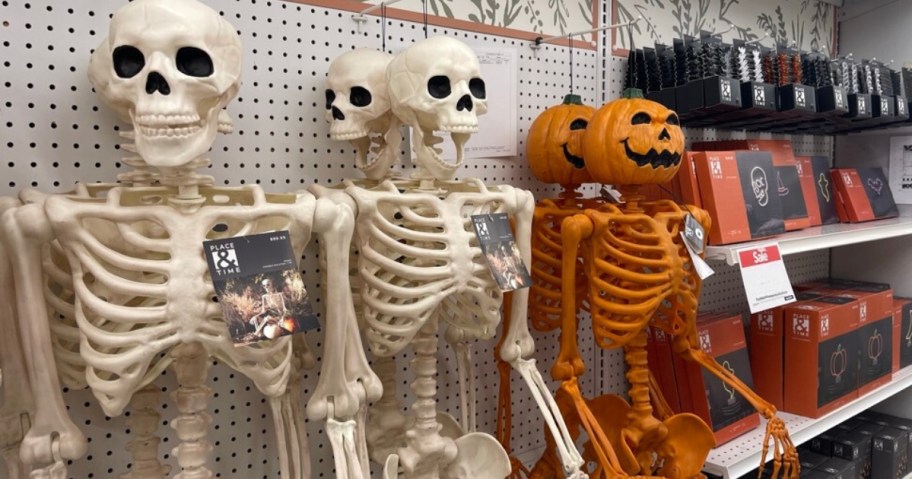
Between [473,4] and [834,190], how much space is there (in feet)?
5.08

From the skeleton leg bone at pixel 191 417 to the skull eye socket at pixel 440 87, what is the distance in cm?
57

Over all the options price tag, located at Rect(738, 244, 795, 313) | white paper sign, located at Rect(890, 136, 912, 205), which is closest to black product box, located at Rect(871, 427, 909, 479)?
white paper sign, located at Rect(890, 136, 912, 205)

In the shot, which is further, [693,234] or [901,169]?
[901,169]

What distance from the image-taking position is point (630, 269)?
1500 millimetres

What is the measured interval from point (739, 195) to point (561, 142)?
55 centimetres

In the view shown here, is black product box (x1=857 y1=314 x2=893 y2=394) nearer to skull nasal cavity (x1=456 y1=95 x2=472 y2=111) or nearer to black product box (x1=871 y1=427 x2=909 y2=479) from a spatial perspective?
black product box (x1=871 y1=427 x2=909 y2=479)

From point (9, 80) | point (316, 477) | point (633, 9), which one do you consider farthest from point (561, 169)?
point (9, 80)

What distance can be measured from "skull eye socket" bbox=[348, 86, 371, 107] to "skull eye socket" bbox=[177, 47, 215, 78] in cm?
39

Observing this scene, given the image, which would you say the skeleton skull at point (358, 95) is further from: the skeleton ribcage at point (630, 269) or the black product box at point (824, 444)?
the black product box at point (824, 444)

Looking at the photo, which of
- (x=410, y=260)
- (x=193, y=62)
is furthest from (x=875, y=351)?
(x=193, y=62)

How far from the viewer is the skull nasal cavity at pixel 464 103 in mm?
1187

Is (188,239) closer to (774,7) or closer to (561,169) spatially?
(561,169)

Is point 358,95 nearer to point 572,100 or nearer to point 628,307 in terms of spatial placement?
point 572,100

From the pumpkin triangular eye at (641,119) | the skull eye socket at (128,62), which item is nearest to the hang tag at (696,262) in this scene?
the pumpkin triangular eye at (641,119)
